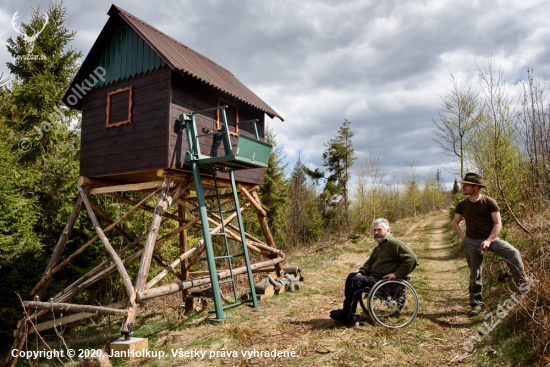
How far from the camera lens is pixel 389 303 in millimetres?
5488

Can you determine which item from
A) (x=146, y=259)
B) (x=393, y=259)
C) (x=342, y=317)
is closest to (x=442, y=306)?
(x=393, y=259)

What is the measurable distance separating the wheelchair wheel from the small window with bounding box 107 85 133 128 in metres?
6.84

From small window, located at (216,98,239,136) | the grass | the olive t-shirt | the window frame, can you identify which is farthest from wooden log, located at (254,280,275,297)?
the window frame

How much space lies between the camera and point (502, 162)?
372 inches

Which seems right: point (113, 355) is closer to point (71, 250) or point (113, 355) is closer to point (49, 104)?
point (71, 250)

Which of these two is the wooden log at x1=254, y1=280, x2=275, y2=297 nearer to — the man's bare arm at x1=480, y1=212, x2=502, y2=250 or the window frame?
the man's bare arm at x1=480, y1=212, x2=502, y2=250

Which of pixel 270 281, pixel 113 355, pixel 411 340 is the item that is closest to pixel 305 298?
pixel 270 281

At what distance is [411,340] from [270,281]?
4.89m

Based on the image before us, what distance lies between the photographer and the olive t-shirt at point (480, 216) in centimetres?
579

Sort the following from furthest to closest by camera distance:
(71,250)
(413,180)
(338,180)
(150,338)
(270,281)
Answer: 1. (413,180)
2. (338,180)
3. (71,250)
4. (270,281)
5. (150,338)

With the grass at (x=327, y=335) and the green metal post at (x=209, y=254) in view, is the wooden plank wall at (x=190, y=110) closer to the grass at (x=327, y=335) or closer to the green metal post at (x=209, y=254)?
the green metal post at (x=209, y=254)

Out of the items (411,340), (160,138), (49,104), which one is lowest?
(411,340)

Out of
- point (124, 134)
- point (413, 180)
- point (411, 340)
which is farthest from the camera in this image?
point (413, 180)

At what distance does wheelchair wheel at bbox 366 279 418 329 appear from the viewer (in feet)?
Result: 17.2
